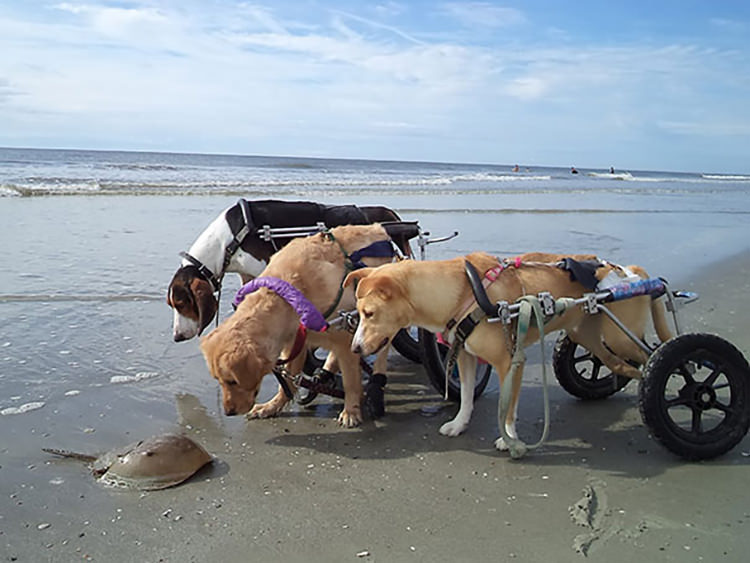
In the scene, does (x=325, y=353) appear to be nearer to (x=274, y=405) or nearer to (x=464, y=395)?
(x=274, y=405)

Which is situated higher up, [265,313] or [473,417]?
[265,313]

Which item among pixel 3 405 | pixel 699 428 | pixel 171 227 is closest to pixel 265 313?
pixel 3 405

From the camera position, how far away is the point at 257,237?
6.34 m

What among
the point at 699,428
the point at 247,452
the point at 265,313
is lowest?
the point at 247,452

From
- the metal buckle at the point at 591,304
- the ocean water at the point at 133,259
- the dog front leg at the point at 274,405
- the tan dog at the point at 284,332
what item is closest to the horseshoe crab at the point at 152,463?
the tan dog at the point at 284,332

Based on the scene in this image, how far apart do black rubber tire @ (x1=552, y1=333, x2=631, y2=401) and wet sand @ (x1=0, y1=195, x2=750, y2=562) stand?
0.12 m

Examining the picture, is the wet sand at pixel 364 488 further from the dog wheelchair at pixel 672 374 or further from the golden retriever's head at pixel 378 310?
the golden retriever's head at pixel 378 310

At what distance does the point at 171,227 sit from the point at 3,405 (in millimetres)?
10750

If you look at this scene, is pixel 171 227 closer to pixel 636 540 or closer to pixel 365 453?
pixel 365 453

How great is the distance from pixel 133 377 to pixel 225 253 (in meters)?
1.42

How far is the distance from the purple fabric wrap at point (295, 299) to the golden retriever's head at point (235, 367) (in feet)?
1.38

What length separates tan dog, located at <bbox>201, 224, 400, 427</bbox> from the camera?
4.36 meters

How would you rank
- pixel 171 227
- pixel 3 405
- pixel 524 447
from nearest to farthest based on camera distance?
pixel 524 447 → pixel 3 405 → pixel 171 227

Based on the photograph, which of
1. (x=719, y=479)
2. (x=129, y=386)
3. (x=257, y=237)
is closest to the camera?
(x=719, y=479)
